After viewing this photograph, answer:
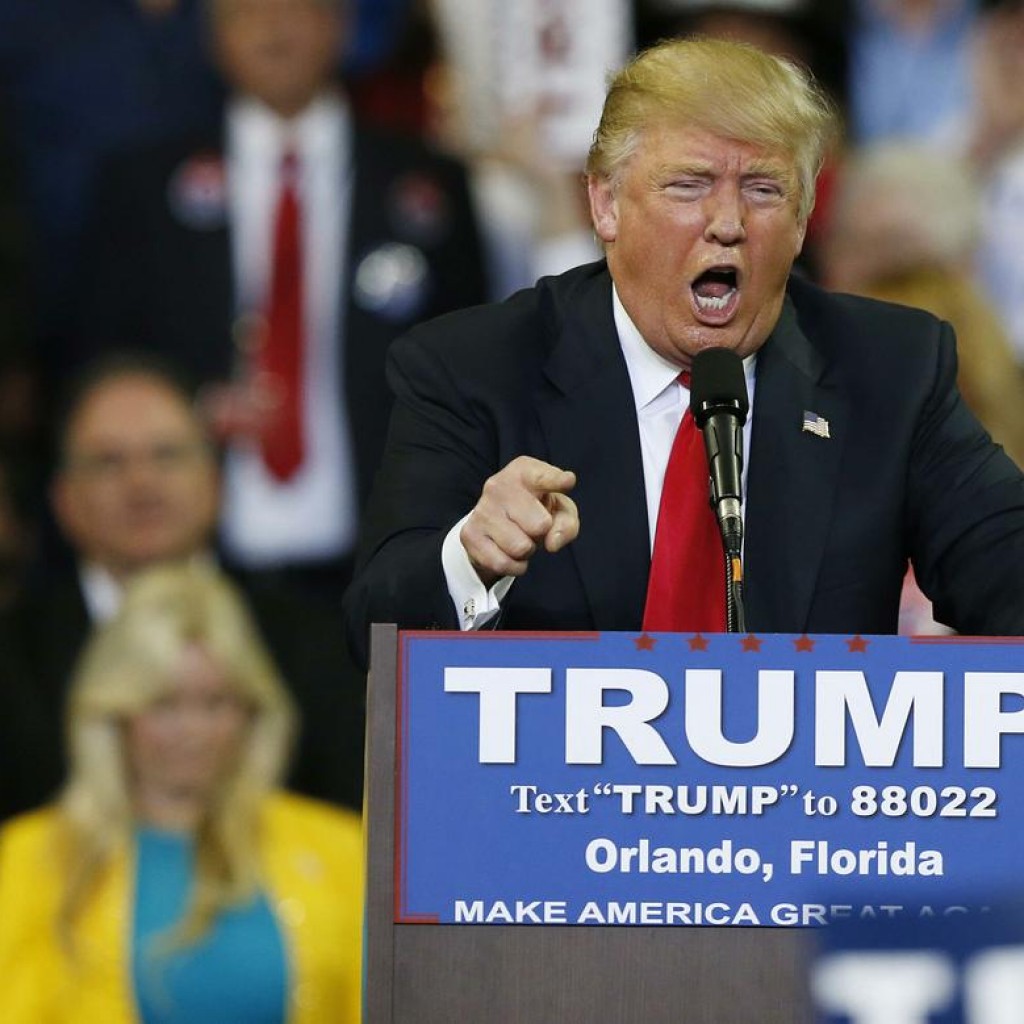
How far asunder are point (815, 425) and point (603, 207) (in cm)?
35

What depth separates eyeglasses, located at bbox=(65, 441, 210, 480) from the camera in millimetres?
5098

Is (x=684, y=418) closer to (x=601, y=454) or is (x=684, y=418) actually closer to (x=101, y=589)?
(x=601, y=454)

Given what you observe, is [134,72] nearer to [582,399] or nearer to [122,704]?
[122,704]

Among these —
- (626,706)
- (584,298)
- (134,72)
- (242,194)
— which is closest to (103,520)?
(242,194)

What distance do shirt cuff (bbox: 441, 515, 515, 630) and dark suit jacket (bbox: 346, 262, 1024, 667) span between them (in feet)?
0.34

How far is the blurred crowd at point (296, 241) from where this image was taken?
15.9 feet

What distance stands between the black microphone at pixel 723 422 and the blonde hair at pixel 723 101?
0.27 m

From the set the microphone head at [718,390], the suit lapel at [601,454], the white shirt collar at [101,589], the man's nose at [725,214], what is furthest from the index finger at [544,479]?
the white shirt collar at [101,589]

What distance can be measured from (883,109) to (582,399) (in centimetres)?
349

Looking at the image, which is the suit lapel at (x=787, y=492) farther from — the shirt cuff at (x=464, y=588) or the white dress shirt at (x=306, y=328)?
the white dress shirt at (x=306, y=328)

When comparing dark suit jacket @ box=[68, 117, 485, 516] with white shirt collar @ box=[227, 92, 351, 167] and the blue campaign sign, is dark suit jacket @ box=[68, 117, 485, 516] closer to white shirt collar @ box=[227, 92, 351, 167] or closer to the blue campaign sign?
white shirt collar @ box=[227, 92, 351, 167]

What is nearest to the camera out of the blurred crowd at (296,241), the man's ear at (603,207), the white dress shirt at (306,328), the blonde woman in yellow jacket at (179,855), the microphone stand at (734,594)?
the microphone stand at (734,594)

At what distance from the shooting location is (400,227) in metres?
5.34

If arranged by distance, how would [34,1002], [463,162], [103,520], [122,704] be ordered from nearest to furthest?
[34,1002] < [122,704] < [103,520] < [463,162]
